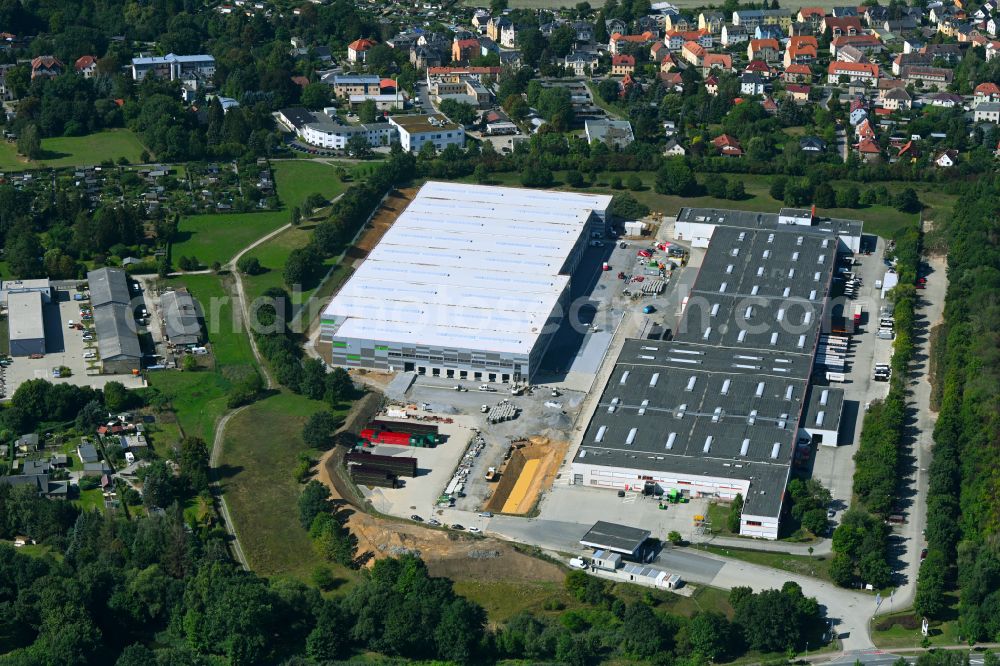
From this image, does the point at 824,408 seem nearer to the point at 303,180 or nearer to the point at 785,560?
the point at 785,560

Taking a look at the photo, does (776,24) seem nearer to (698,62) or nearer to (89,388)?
(698,62)

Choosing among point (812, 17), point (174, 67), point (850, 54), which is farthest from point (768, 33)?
point (174, 67)

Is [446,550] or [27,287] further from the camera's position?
[27,287]

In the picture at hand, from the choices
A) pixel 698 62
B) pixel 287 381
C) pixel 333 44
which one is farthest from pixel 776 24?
pixel 287 381

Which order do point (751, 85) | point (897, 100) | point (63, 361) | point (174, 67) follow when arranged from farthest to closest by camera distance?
point (174, 67)
point (751, 85)
point (897, 100)
point (63, 361)

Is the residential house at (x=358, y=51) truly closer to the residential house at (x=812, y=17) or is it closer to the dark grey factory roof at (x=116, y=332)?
the residential house at (x=812, y=17)

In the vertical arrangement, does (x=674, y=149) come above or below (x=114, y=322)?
below
